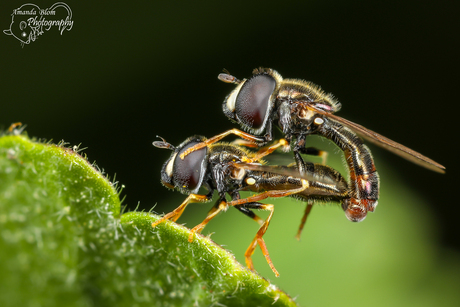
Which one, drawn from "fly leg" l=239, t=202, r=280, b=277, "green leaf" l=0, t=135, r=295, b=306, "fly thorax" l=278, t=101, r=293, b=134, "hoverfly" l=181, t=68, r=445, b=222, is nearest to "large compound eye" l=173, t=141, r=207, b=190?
"hoverfly" l=181, t=68, r=445, b=222

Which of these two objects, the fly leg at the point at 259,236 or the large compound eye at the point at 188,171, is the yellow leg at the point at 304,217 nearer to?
the fly leg at the point at 259,236

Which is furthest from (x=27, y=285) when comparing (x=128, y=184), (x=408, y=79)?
(x=408, y=79)

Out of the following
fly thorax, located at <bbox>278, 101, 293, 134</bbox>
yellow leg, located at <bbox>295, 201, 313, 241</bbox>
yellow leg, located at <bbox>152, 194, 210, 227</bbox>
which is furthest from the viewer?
yellow leg, located at <bbox>295, 201, 313, 241</bbox>

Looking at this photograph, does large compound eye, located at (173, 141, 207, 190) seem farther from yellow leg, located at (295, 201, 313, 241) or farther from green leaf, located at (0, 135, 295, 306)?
green leaf, located at (0, 135, 295, 306)

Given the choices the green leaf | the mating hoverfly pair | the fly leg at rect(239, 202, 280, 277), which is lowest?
the fly leg at rect(239, 202, 280, 277)

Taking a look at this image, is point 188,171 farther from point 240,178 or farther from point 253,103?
point 253,103

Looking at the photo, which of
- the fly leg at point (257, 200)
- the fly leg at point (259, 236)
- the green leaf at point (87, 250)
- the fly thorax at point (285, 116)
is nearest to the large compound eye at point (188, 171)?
the fly leg at point (257, 200)

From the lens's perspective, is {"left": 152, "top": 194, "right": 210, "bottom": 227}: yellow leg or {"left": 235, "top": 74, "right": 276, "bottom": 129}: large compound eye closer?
{"left": 152, "top": 194, "right": 210, "bottom": 227}: yellow leg

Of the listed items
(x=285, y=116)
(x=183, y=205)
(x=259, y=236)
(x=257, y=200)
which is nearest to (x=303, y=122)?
(x=285, y=116)
